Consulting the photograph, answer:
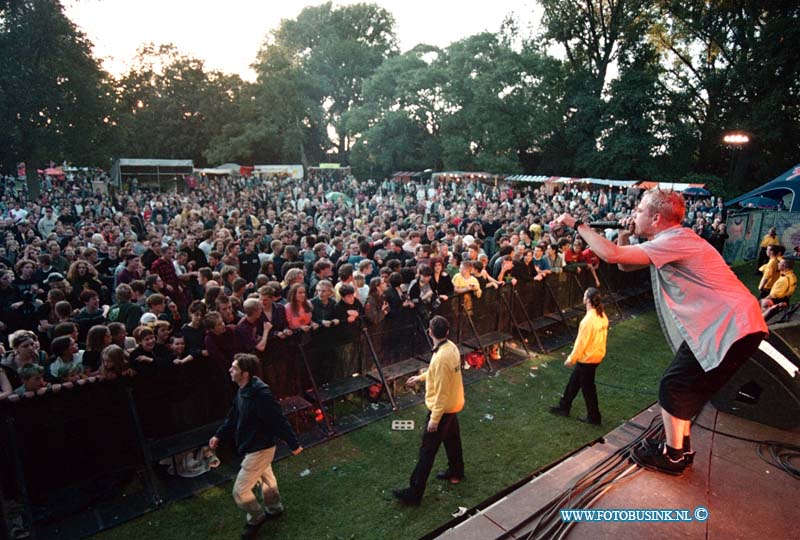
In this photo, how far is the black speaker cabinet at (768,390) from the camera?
4.69m

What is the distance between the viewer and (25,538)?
429 centimetres

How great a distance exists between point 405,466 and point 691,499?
2.93 meters

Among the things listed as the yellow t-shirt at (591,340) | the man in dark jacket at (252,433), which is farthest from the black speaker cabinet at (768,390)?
the man in dark jacket at (252,433)

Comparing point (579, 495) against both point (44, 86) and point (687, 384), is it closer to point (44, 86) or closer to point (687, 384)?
point (687, 384)

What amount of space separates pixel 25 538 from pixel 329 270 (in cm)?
472

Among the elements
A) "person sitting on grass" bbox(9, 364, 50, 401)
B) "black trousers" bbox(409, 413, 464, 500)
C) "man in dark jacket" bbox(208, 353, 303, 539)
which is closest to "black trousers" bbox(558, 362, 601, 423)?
"black trousers" bbox(409, 413, 464, 500)

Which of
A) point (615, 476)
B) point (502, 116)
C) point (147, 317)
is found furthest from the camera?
point (502, 116)

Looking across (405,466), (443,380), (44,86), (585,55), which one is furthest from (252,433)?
(585,55)

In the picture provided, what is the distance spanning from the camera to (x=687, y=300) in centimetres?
341

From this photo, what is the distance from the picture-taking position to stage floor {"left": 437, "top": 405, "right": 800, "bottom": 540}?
10.6 feet

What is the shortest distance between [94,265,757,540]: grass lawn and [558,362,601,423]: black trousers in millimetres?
190

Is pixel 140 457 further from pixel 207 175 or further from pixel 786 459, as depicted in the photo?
pixel 207 175

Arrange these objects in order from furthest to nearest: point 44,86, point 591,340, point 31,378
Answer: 1. point 44,86
2. point 591,340
3. point 31,378

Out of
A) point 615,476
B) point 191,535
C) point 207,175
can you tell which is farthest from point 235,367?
point 207,175
